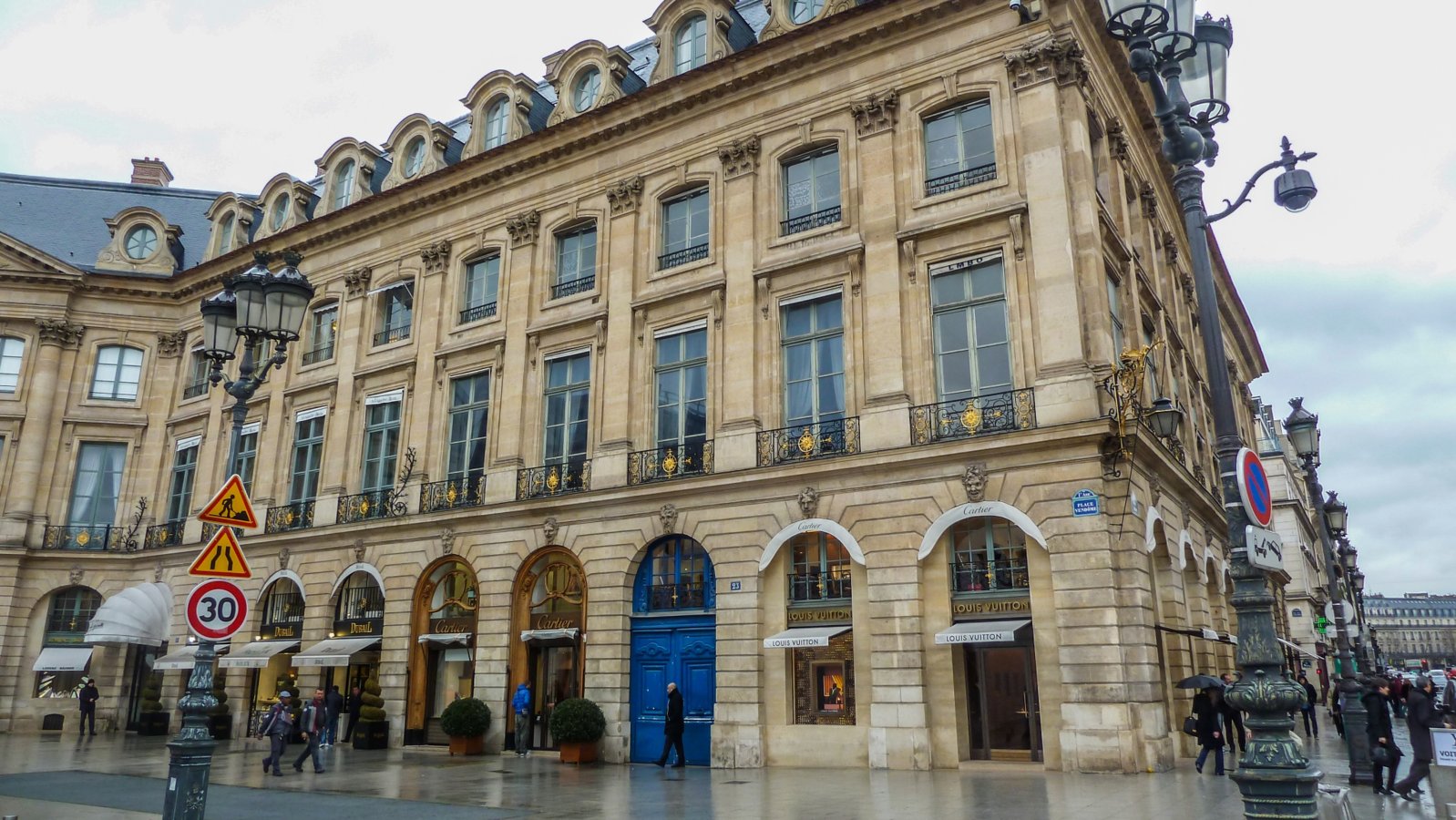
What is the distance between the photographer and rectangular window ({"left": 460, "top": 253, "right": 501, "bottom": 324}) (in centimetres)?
2580

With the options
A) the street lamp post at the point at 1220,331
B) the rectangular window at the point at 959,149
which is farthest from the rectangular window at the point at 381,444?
the street lamp post at the point at 1220,331

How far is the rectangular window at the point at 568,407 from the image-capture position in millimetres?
22875

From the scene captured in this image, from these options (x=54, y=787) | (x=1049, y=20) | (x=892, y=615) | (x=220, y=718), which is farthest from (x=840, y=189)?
(x=220, y=718)

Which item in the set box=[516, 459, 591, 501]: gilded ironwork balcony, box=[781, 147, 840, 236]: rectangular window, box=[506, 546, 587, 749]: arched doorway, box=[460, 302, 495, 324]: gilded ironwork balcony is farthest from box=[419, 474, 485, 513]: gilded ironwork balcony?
box=[781, 147, 840, 236]: rectangular window

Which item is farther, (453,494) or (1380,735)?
(453,494)

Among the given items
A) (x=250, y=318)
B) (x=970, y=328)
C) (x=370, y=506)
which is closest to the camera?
(x=250, y=318)

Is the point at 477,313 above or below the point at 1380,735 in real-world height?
above

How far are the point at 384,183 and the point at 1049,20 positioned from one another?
18989 mm

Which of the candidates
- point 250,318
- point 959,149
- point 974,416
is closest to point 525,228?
point 959,149

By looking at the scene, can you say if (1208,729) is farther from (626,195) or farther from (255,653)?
(255,653)

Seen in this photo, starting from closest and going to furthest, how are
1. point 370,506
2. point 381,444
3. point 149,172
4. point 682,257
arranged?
point 682,257, point 370,506, point 381,444, point 149,172

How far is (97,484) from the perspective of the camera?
33.3 m

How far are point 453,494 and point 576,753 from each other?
784 cm

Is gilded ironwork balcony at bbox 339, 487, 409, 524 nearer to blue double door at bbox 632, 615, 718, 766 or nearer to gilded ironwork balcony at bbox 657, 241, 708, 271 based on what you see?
blue double door at bbox 632, 615, 718, 766
